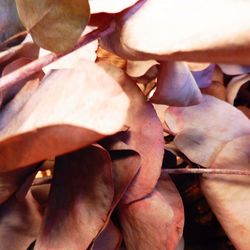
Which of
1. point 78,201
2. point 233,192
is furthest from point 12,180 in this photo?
point 233,192

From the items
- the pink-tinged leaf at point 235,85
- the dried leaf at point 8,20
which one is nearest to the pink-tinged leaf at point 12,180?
the dried leaf at point 8,20

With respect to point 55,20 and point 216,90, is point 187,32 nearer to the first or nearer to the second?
point 55,20

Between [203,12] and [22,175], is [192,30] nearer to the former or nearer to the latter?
[203,12]

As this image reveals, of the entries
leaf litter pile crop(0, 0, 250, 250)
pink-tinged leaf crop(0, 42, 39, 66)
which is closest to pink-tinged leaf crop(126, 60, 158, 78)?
leaf litter pile crop(0, 0, 250, 250)

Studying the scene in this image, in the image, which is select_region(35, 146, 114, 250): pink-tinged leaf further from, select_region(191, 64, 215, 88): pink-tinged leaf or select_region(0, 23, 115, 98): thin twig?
select_region(191, 64, 215, 88): pink-tinged leaf

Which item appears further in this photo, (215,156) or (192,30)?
(215,156)

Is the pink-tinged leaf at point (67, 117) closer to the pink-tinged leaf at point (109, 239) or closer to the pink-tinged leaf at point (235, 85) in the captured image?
the pink-tinged leaf at point (109, 239)

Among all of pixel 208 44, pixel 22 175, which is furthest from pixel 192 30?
pixel 22 175
